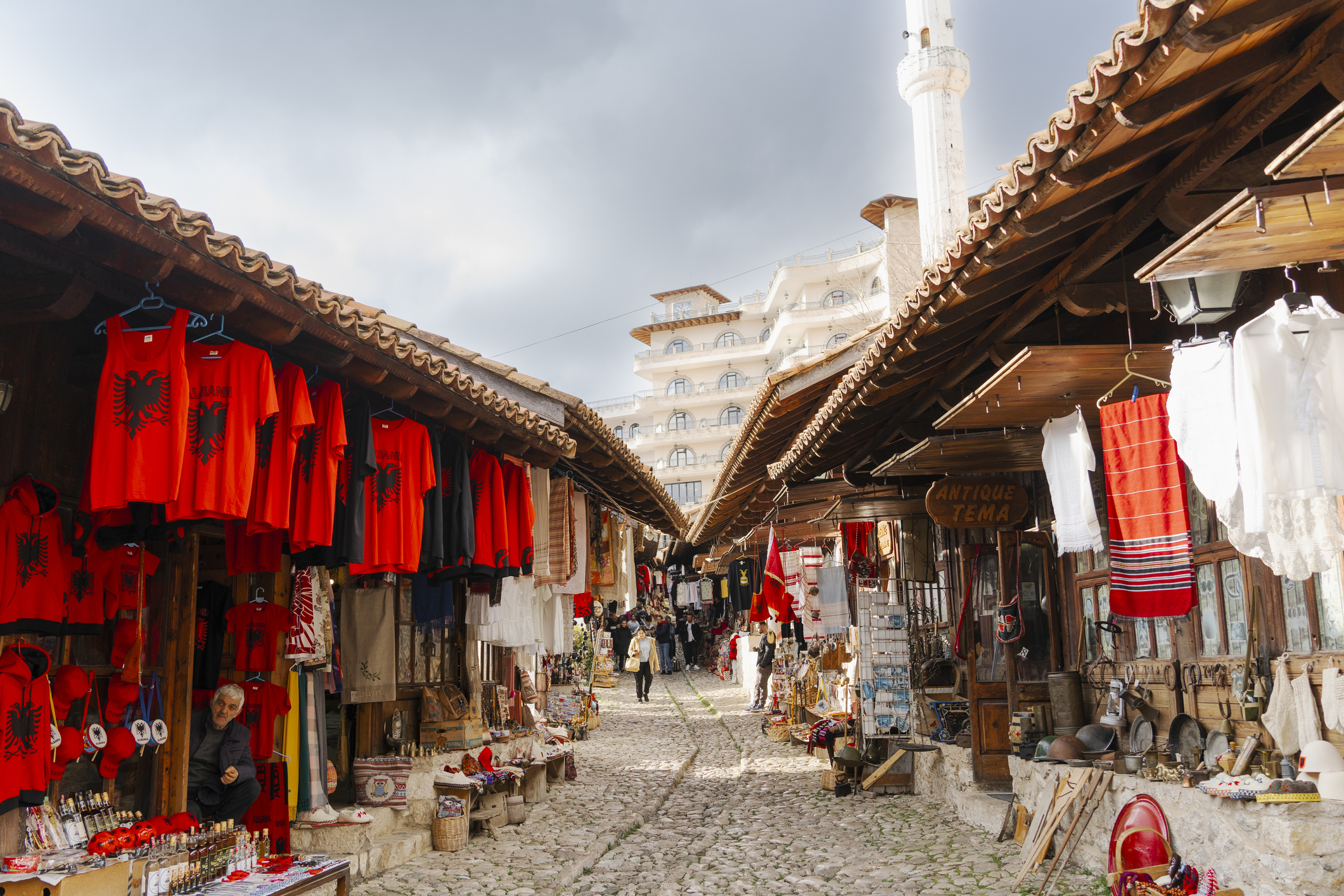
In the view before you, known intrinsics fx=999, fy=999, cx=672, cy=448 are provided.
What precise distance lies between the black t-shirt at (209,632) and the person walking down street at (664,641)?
2581cm

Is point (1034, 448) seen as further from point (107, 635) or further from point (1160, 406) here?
point (107, 635)

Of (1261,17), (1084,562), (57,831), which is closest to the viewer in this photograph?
(1261,17)


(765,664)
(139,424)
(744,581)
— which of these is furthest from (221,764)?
(744,581)

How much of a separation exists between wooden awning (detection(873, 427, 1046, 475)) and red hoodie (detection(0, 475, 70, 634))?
5595mm

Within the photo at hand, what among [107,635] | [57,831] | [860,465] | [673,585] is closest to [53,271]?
[107,635]

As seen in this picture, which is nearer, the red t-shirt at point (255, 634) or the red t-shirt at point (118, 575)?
the red t-shirt at point (118, 575)

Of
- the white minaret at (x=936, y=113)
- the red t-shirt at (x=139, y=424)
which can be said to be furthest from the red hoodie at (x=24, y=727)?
the white minaret at (x=936, y=113)

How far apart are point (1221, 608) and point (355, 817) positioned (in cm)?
629

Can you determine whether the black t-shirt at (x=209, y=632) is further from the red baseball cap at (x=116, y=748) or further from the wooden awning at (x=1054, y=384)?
the wooden awning at (x=1054, y=384)

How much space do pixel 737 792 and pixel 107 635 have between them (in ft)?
25.5

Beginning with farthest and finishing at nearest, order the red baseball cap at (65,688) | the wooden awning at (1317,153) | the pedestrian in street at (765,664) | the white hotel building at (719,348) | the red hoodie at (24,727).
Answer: the white hotel building at (719,348)
the pedestrian in street at (765,664)
the red baseball cap at (65,688)
the red hoodie at (24,727)
the wooden awning at (1317,153)

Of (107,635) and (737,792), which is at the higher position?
(107,635)

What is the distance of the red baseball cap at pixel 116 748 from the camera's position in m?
5.50

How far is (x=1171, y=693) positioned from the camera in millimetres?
6910
